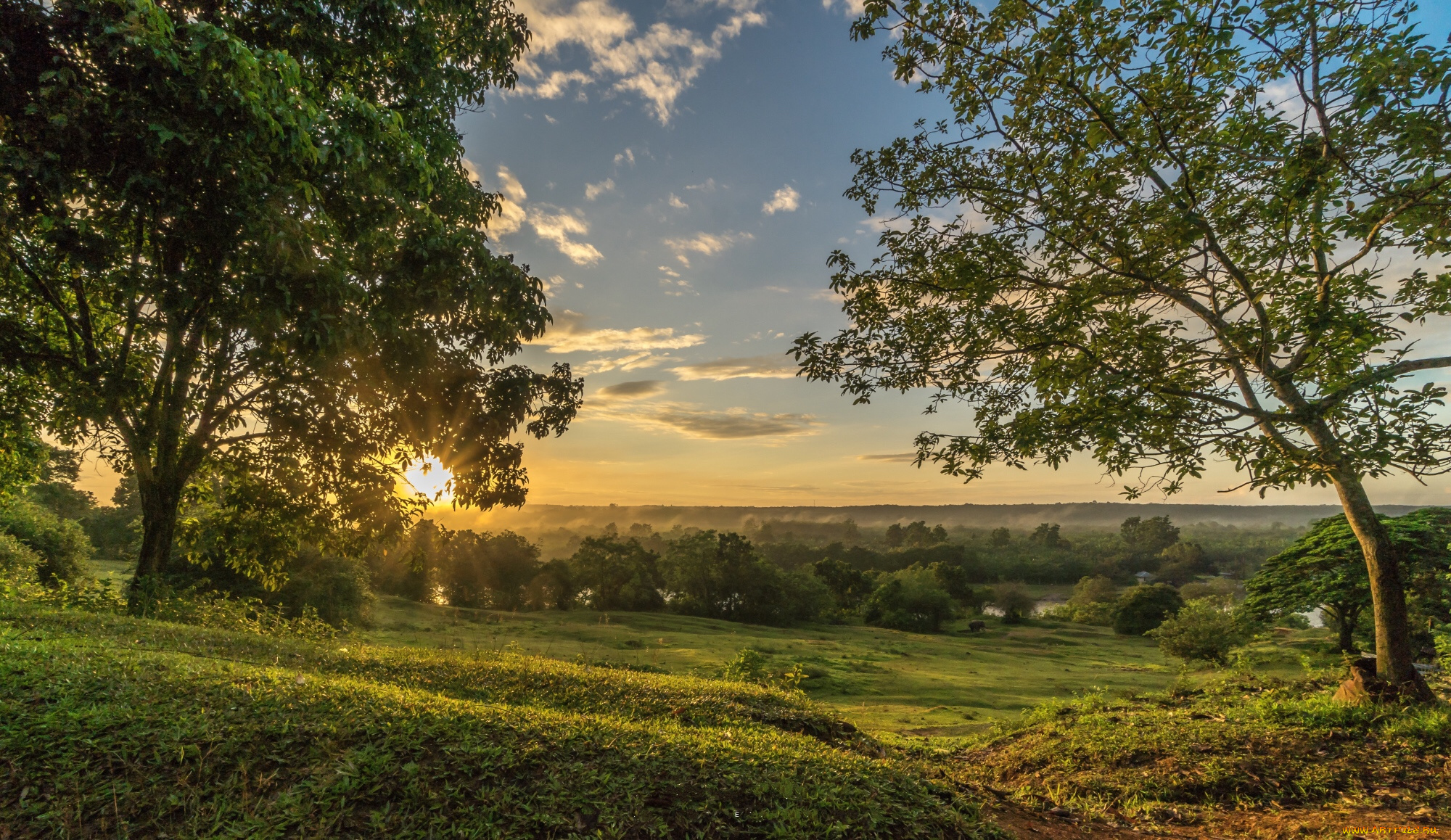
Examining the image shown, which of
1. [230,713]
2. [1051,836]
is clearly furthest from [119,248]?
[1051,836]

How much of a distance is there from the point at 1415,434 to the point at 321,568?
45163 millimetres

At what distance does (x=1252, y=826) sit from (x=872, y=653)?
58.1 meters

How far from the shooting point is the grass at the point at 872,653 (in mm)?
32094

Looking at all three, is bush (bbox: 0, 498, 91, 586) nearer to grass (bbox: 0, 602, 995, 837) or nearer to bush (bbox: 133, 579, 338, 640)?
bush (bbox: 133, 579, 338, 640)

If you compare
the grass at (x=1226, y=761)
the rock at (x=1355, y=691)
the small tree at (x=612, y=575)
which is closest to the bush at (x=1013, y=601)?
the small tree at (x=612, y=575)

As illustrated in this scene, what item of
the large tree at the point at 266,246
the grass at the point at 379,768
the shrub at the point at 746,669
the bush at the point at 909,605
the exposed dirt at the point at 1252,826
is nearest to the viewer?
the grass at the point at 379,768

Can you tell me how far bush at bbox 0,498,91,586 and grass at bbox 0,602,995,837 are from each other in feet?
113

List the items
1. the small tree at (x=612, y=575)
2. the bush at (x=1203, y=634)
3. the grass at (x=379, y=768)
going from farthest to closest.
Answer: the small tree at (x=612, y=575) < the bush at (x=1203, y=634) < the grass at (x=379, y=768)

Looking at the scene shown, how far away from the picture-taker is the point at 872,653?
6028 centimetres

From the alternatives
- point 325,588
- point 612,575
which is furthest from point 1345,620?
point 612,575

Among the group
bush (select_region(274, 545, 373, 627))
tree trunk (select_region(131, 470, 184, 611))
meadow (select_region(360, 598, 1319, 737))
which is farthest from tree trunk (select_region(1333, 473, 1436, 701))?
bush (select_region(274, 545, 373, 627))

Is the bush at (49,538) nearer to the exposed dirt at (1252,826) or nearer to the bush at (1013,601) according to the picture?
the exposed dirt at (1252,826)

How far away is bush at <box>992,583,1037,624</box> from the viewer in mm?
99750

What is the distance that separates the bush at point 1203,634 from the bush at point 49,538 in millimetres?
54051
